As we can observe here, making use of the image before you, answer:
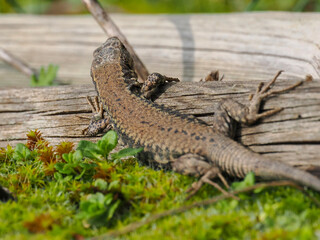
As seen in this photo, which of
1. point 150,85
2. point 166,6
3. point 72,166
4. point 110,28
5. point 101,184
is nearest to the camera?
point 101,184

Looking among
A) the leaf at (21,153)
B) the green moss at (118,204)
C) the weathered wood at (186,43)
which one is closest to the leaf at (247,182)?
the green moss at (118,204)

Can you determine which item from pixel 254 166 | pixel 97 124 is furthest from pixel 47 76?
pixel 254 166

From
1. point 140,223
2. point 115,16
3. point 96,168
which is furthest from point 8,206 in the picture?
point 115,16

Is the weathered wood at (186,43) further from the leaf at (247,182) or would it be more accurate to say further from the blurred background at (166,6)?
the leaf at (247,182)

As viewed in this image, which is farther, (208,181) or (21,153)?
(21,153)

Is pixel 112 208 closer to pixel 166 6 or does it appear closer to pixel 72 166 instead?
pixel 72 166

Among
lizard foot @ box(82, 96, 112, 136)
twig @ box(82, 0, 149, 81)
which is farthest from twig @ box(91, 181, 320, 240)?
twig @ box(82, 0, 149, 81)

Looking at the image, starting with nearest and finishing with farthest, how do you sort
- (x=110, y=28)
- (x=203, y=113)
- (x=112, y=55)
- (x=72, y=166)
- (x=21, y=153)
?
(x=72, y=166)
(x=21, y=153)
(x=203, y=113)
(x=112, y=55)
(x=110, y=28)
